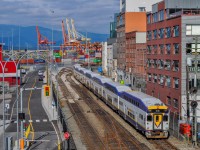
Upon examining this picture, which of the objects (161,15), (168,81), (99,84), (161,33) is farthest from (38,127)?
(99,84)

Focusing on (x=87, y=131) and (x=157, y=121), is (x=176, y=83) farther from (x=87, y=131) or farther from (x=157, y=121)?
(x=157, y=121)

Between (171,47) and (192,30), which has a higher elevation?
(192,30)

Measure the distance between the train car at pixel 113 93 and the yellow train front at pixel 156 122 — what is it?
16.2m

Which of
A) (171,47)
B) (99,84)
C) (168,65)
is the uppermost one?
(171,47)

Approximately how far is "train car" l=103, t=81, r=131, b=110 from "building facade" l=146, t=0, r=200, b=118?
6685 millimetres

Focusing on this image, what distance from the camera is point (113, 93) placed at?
61.9m

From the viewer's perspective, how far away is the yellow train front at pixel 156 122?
4106 centimetres

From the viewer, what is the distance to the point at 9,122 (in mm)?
53156

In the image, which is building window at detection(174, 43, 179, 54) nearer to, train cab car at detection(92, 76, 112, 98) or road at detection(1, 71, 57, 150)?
train cab car at detection(92, 76, 112, 98)

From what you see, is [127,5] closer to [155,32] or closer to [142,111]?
[155,32]

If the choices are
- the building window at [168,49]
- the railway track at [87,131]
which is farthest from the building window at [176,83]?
the railway track at [87,131]

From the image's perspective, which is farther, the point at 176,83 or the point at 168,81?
the point at 168,81

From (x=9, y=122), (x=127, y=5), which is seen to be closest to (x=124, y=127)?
(x=9, y=122)

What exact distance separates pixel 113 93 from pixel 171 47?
34.2ft
